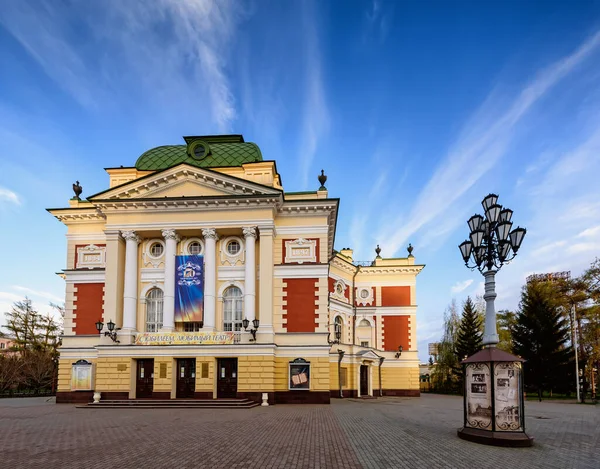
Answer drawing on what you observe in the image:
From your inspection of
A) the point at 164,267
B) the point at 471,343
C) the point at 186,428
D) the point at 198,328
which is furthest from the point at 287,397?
the point at 471,343

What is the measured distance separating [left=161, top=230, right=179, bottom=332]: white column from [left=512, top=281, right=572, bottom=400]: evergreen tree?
2937 cm

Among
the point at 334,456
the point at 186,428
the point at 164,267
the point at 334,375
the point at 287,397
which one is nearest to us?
the point at 334,456

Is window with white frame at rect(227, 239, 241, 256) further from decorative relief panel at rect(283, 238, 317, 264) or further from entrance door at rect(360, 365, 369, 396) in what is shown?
entrance door at rect(360, 365, 369, 396)

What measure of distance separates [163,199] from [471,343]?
35.6 metres

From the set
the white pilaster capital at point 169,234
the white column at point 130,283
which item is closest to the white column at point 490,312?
the white pilaster capital at point 169,234

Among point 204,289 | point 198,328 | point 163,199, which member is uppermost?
point 163,199

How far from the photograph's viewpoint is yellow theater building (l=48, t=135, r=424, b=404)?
28156mm

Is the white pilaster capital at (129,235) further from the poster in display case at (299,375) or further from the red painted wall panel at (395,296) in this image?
the red painted wall panel at (395,296)

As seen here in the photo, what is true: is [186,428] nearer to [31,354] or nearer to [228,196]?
[228,196]

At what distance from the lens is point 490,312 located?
14.5m

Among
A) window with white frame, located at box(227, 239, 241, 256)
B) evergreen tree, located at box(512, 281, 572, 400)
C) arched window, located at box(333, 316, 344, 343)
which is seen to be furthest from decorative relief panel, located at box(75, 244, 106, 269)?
evergreen tree, located at box(512, 281, 572, 400)

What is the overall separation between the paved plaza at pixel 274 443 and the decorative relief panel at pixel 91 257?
1299 cm

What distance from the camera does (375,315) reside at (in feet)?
151

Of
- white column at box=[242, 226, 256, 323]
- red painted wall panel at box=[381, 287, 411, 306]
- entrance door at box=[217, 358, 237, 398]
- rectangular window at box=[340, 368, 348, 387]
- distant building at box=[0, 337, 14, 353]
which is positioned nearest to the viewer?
entrance door at box=[217, 358, 237, 398]
